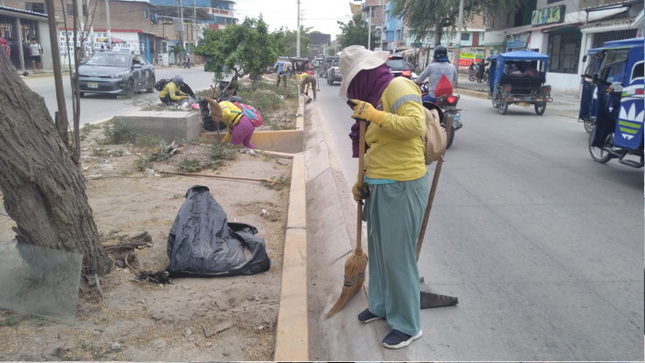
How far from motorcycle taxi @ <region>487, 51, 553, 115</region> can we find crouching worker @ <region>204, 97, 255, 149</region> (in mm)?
10478

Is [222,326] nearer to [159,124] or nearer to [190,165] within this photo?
[190,165]

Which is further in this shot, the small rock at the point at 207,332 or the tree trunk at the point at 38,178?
the small rock at the point at 207,332

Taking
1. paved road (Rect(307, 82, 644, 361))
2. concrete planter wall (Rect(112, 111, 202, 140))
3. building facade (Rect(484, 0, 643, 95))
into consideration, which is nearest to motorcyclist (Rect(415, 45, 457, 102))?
paved road (Rect(307, 82, 644, 361))

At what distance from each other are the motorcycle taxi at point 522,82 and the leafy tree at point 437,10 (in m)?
13.8

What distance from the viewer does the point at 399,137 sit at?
295cm

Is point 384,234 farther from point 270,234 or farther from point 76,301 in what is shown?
point 270,234

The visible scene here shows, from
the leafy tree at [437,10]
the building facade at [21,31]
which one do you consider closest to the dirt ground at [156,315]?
the leafy tree at [437,10]

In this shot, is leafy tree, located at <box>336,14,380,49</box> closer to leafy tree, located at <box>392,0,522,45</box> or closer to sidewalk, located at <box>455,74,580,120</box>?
leafy tree, located at <box>392,0,522,45</box>

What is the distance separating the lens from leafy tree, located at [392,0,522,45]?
99.1ft

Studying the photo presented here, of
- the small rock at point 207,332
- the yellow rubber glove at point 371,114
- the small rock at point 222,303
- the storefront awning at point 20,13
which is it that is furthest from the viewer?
the storefront awning at point 20,13

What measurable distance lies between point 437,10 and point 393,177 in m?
30.2

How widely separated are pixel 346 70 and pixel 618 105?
6.26 metres

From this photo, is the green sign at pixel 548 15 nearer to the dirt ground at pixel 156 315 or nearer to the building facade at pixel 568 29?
the building facade at pixel 568 29

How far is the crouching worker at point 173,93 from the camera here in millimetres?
12961
